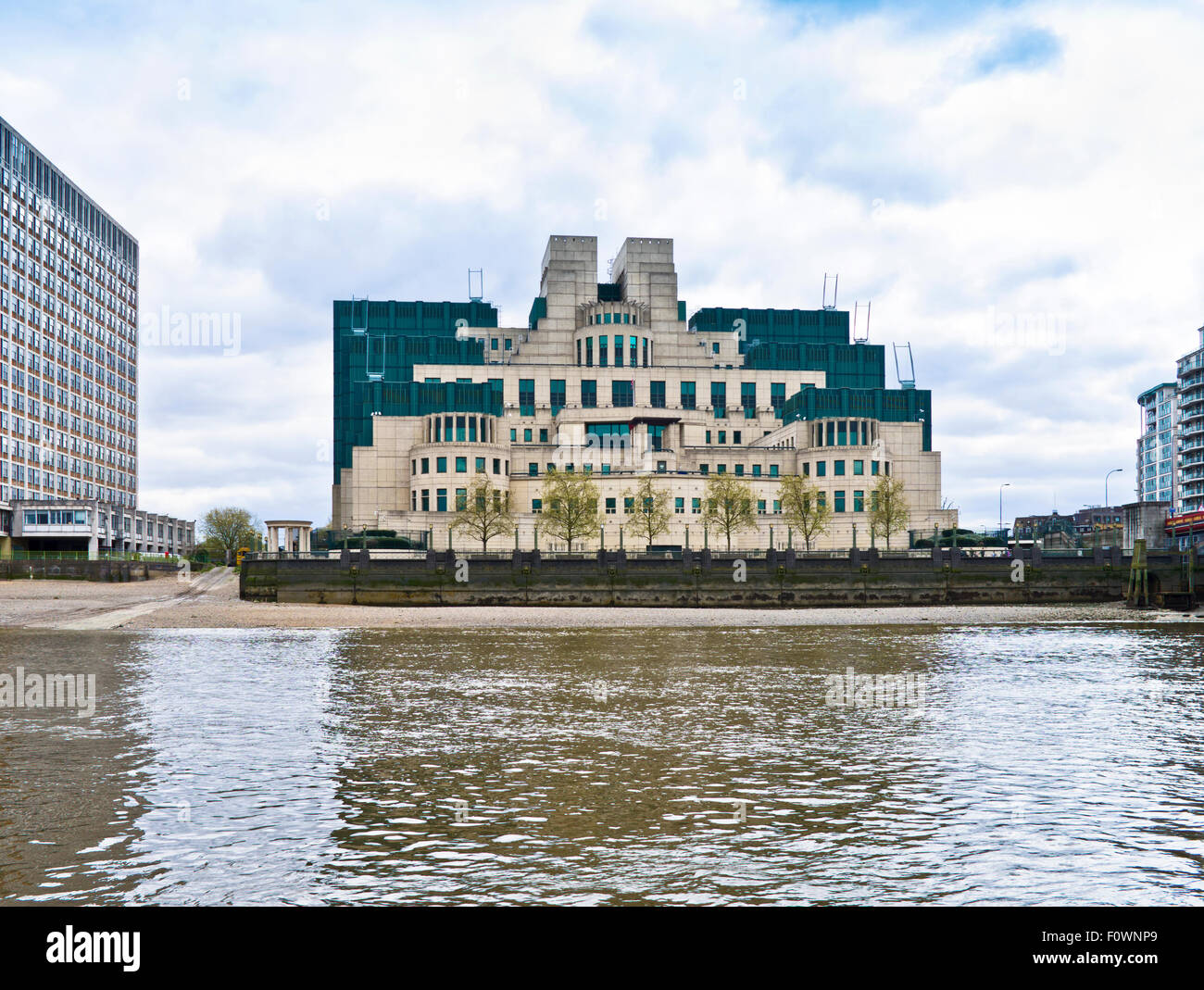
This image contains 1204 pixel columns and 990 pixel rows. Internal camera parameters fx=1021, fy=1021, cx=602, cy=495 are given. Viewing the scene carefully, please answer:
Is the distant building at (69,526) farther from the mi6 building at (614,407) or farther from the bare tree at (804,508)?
the bare tree at (804,508)

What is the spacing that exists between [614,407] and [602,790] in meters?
133

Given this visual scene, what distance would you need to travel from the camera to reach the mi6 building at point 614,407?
125938 millimetres

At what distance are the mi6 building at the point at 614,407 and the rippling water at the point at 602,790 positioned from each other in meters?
85.7

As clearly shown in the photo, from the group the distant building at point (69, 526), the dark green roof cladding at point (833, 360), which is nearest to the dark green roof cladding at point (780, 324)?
the dark green roof cladding at point (833, 360)

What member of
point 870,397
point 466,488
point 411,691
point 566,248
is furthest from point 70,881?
point 566,248

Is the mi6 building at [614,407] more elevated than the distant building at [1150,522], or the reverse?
the mi6 building at [614,407]

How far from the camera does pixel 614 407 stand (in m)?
147

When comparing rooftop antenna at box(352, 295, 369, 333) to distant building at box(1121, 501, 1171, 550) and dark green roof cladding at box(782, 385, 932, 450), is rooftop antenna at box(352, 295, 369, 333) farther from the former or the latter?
distant building at box(1121, 501, 1171, 550)

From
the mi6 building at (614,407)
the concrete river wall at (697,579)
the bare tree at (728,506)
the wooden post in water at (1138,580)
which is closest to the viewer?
the concrete river wall at (697,579)

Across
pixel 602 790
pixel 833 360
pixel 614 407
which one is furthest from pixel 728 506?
pixel 602 790

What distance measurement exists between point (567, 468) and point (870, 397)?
4923 cm

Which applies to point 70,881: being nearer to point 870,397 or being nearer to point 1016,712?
point 1016,712

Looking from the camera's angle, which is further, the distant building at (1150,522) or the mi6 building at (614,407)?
the mi6 building at (614,407)

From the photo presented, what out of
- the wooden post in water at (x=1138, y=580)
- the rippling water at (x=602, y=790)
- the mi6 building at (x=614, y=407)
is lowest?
the rippling water at (x=602, y=790)
